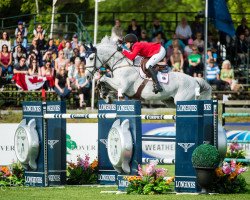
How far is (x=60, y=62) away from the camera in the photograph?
28.5 m

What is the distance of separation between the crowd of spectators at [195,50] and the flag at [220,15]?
597 millimetres

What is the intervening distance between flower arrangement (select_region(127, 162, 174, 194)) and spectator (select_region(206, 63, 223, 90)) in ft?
50.1

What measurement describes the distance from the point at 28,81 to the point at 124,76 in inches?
298

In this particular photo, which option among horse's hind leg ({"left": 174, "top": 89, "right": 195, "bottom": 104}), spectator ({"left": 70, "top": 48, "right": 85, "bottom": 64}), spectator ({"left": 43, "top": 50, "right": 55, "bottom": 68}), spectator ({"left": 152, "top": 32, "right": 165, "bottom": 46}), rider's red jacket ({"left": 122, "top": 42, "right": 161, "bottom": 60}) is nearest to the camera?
rider's red jacket ({"left": 122, "top": 42, "right": 161, "bottom": 60})

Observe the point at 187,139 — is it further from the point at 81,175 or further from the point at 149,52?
the point at 149,52

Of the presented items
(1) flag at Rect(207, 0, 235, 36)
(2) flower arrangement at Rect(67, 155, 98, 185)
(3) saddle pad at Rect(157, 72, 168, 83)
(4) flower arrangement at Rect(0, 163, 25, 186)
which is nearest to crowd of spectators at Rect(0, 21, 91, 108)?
(1) flag at Rect(207, 0, 235, 36)

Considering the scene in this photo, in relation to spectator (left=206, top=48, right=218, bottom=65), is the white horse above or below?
below

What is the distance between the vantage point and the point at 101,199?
44.2 ft

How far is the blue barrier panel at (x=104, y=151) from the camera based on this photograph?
1629 centimetres

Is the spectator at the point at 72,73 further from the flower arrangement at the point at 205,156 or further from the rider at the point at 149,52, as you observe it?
the flower arrangement at the point at 205,156

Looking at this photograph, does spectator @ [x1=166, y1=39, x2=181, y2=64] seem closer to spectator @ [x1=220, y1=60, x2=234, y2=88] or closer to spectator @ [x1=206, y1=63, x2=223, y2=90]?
spectator @ [x1=206, y1=63, x2=223, y2=90]

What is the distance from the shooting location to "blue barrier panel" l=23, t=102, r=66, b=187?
1599 centimetres

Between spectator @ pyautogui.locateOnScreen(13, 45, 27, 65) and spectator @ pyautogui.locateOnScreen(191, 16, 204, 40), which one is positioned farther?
spectator @ pyautogui.locateOnScreen(191, 16, 204, 40)

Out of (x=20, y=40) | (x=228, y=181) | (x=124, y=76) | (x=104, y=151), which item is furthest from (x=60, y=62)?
(x=228, y=181)
